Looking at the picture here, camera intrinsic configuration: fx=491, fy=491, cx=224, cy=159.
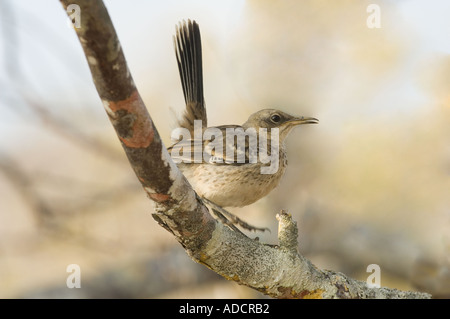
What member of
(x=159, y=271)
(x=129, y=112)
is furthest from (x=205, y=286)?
(x=129, y=112)

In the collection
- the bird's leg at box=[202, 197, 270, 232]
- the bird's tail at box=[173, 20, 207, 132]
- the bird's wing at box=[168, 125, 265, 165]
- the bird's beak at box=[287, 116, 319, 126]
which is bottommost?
the bird's leg at box=[202, 197, 270, 232]

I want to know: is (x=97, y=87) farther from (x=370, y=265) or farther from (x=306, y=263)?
(x=370, y=265)

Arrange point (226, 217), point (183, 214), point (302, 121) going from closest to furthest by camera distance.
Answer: point (183, 214) → point (226, 217) → point (302, 121)

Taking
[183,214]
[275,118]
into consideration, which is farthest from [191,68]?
[183,214]

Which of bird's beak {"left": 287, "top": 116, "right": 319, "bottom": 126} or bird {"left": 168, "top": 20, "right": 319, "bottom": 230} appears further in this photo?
bird's beak {"left": 287, "top": 116, "right": 319, "bottom": 126}

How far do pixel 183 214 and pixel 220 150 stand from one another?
4.78 ft

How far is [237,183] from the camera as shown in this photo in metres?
3.33

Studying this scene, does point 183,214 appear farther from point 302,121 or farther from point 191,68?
point 302,121

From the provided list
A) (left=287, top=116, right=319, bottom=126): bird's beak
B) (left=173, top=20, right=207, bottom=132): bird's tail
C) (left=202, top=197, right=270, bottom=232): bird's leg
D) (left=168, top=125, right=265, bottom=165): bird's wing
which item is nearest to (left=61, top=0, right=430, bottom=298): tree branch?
(left=202, top=197, right=270, bottom=232): bird's leg

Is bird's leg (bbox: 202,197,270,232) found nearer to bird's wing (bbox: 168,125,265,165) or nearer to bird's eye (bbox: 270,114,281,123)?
bird's wing (bbox: 168,125,265,165)

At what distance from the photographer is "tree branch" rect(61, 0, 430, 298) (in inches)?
58.2

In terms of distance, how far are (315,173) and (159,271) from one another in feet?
5.39

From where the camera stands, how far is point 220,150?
3.50 meters

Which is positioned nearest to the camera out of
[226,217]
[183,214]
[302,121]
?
[183,214]
